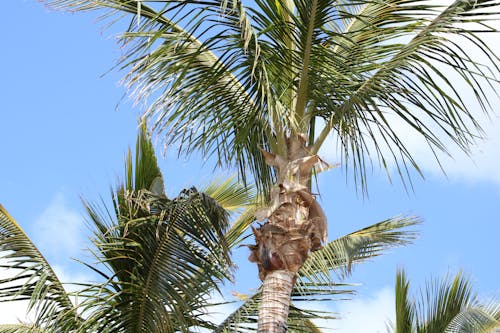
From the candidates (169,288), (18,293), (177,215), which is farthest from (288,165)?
(18,293)

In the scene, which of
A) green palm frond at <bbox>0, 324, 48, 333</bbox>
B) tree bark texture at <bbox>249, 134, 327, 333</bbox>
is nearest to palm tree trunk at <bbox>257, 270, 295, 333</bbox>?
tree bark texture at <bbox>249, 134, 327, 333</bbox>

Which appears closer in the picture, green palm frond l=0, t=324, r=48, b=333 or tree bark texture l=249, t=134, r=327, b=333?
tree bark texture l=249, t=134, r=327, b=333

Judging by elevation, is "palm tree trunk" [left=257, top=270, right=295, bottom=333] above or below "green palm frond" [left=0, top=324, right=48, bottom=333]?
below

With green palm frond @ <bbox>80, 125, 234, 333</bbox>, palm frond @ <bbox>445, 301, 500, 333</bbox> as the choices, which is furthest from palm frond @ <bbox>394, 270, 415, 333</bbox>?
green palm frond @ <bbox>80, 125, 234, 333</bbox>

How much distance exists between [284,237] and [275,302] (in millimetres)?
511

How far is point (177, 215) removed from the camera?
27.3 ft

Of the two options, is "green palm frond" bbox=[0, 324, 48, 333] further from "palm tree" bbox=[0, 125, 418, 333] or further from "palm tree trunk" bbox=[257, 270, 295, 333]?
"palm tree trunk" bbox=[257, 270, 295, 333]

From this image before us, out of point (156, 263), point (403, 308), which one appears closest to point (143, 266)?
point (156, 263)

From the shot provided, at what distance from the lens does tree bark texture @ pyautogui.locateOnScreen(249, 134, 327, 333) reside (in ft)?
22.5

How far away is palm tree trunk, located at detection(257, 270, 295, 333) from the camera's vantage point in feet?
22.4

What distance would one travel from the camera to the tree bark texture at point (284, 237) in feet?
22.5

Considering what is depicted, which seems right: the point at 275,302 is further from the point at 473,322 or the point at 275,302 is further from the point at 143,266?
the point at 473,322

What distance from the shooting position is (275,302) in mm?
6859

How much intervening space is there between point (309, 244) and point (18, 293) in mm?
3362
